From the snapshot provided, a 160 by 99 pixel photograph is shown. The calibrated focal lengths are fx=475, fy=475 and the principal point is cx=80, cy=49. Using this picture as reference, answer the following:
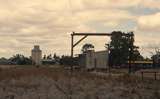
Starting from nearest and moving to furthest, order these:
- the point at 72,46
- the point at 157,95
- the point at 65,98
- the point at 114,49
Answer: the point at 65,98 → the point at 157,95 → the point at 72,46 → the point at 114,49

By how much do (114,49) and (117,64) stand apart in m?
10.3

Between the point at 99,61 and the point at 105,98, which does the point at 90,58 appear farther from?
the point at 105,98

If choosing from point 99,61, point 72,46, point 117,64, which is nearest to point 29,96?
point 72,46

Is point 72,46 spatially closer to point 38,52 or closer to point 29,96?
point 29,96

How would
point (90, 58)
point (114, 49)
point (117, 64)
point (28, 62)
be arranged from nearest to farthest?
1. point (90, 58)
2. point (117, 64)
3. point (114, 49)
4. point (28, 62)

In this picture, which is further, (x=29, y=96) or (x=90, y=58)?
(x=90, y=58)

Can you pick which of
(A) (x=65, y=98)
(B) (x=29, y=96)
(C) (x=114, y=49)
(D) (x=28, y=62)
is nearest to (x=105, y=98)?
(A) (x=65, y=98)

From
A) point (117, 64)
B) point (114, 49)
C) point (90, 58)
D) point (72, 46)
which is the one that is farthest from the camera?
point (114, 49)

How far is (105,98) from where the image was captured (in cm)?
1767

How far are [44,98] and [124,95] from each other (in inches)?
138

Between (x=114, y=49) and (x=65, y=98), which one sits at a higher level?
(x=114, y=49)

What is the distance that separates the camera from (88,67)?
67188mm

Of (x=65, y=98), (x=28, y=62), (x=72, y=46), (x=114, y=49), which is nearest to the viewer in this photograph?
(x=65, y=98)

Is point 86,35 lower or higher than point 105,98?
higher
